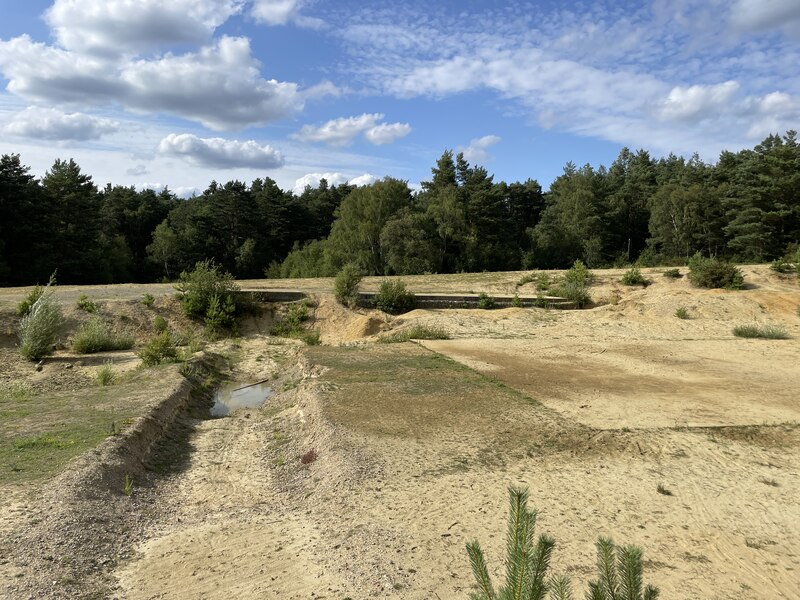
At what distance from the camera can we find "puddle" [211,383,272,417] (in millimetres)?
11102

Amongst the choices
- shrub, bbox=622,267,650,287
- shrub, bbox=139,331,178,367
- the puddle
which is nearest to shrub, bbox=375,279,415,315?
the puddle

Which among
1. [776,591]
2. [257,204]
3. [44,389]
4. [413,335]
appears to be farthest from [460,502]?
[257,204]

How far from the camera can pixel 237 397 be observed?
39.5ft

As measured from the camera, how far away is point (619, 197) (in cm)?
5650

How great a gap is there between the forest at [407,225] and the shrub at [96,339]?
21927mm

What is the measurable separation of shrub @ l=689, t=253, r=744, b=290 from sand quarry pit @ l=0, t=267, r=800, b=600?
10.5 meters

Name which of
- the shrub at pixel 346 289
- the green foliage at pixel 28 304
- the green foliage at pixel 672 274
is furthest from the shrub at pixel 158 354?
the green foliage at pixel 672 274

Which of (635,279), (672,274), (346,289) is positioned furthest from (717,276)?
(346,289)

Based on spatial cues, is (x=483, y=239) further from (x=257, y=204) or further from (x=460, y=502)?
(x=460, y=502)

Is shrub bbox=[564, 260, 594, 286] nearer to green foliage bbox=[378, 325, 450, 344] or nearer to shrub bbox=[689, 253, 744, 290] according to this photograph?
shrub bbox=[689, 253, 744, 290]

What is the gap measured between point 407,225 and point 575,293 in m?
21.7

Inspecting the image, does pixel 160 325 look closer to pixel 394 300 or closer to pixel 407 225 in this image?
pixel 394 300

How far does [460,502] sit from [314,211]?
59237mm

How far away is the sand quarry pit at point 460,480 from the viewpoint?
4477 mm
